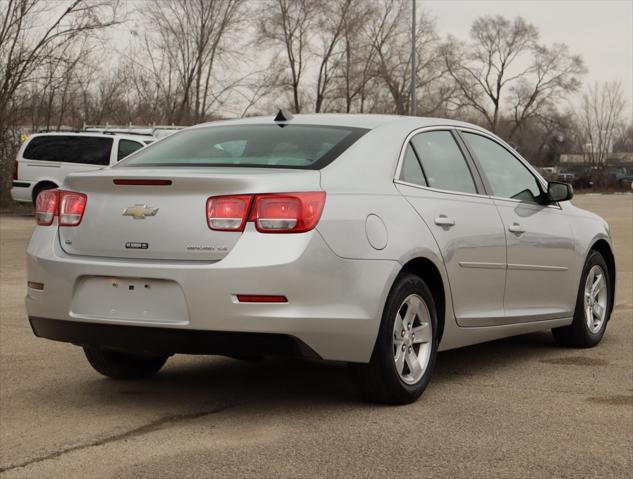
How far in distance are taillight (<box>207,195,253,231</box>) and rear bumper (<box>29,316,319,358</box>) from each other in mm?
479

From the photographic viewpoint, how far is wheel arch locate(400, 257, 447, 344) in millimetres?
5707

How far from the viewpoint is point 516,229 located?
6.68 metres

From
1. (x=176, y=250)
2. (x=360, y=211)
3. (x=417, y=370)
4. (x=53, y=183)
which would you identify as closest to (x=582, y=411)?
(x=417, y=370)

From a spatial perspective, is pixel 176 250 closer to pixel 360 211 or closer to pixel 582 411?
pixel 360 211

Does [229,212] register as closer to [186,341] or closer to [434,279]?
[186,341]

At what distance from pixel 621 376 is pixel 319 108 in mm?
42265

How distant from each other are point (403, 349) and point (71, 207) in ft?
5.88

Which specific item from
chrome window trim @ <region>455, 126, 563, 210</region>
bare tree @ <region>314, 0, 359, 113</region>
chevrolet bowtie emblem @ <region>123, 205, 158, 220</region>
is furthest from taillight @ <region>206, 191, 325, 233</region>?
bare tree @ <region>314, 0, 359, 113</region>

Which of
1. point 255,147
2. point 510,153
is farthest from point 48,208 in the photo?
point 510,153

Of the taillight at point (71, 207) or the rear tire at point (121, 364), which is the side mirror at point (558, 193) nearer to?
the rear tire at point (121, 364)

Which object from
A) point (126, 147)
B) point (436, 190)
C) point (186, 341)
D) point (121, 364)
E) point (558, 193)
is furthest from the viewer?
point (126, 147)

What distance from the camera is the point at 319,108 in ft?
158

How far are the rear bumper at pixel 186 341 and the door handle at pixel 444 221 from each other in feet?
3.84

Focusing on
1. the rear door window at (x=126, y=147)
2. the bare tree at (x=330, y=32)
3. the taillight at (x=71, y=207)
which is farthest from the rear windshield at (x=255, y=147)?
the bare tree at (x=330, y=32)
